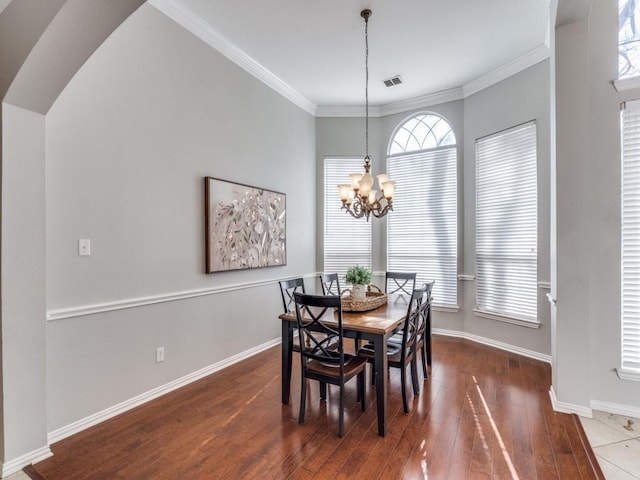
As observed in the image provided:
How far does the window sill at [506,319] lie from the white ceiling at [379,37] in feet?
9.87

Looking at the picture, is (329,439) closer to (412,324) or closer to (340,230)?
(412,324)

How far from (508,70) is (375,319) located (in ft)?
11.7

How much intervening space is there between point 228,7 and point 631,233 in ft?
12.6

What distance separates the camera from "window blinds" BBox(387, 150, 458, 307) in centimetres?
481

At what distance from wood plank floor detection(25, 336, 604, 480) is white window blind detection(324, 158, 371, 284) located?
94.6 inches

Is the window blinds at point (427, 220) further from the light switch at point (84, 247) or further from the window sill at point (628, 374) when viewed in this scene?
the light switch at point (84, 247)

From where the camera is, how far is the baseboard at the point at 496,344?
12.4 feet

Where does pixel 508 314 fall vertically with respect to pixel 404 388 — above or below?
above

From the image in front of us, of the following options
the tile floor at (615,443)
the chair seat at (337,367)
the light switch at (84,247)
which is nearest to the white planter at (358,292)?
the chair seat at (337,367)

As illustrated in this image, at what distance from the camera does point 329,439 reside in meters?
2.29

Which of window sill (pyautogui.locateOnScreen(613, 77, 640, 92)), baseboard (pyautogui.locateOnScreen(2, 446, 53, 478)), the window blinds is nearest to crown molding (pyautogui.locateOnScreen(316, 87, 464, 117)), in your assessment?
the window blinds

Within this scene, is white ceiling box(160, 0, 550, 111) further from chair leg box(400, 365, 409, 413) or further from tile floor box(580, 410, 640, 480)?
tile floor box(580, 410, 640, 480)

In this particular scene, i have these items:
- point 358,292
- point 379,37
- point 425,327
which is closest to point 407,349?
point 358,292

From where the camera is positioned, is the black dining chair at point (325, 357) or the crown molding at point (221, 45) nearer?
the black dining chair at point (325, 357)
